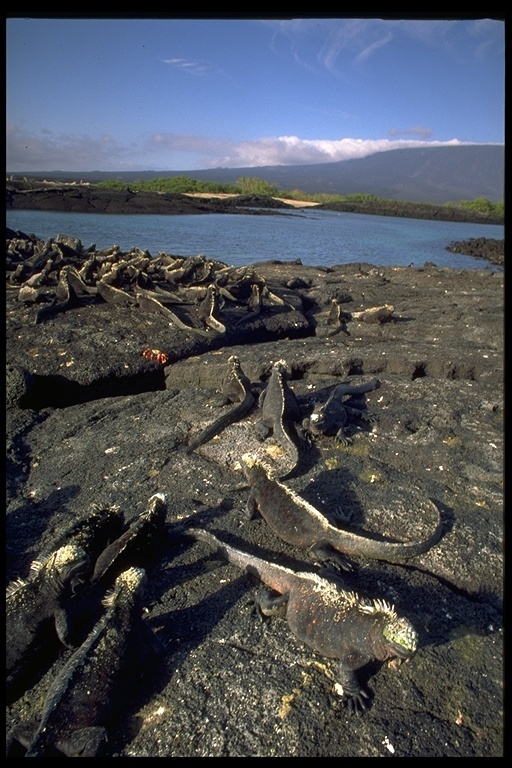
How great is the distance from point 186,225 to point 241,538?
3543cm

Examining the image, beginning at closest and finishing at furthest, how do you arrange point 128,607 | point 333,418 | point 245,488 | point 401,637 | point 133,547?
point 401,637 < point 128,607 < point 133,547 < point 245,488 < point 333,418

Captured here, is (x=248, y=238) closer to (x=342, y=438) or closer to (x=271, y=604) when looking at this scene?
(x=342, y=438)

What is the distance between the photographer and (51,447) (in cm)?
534

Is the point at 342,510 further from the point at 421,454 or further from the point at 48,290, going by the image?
the point at 48,290

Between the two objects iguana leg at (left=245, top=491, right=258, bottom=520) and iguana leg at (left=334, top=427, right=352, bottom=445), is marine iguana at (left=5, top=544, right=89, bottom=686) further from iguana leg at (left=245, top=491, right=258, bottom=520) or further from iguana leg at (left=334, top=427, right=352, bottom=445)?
iguana leg at (left=334, top=427, right=352, bottom=445)

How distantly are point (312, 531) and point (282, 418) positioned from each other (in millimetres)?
1676

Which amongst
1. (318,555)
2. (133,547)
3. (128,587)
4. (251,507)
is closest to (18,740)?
(128,587)

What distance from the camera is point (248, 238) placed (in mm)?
31250

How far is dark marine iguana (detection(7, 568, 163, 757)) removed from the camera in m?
2.26

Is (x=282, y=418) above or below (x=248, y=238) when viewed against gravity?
below

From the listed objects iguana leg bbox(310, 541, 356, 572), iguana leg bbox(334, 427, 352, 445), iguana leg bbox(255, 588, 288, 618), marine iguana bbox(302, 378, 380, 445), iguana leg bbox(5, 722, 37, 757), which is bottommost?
iguana leg bbox(5, 722, 37, 757)

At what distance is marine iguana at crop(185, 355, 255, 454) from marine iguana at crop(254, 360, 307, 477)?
7.7 inches

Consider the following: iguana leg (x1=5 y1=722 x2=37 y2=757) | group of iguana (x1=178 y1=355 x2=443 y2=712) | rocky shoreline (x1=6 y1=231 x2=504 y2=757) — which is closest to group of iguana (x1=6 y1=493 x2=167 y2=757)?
iguana leg (x1=5 y1=722 x2=37 y2=757)
